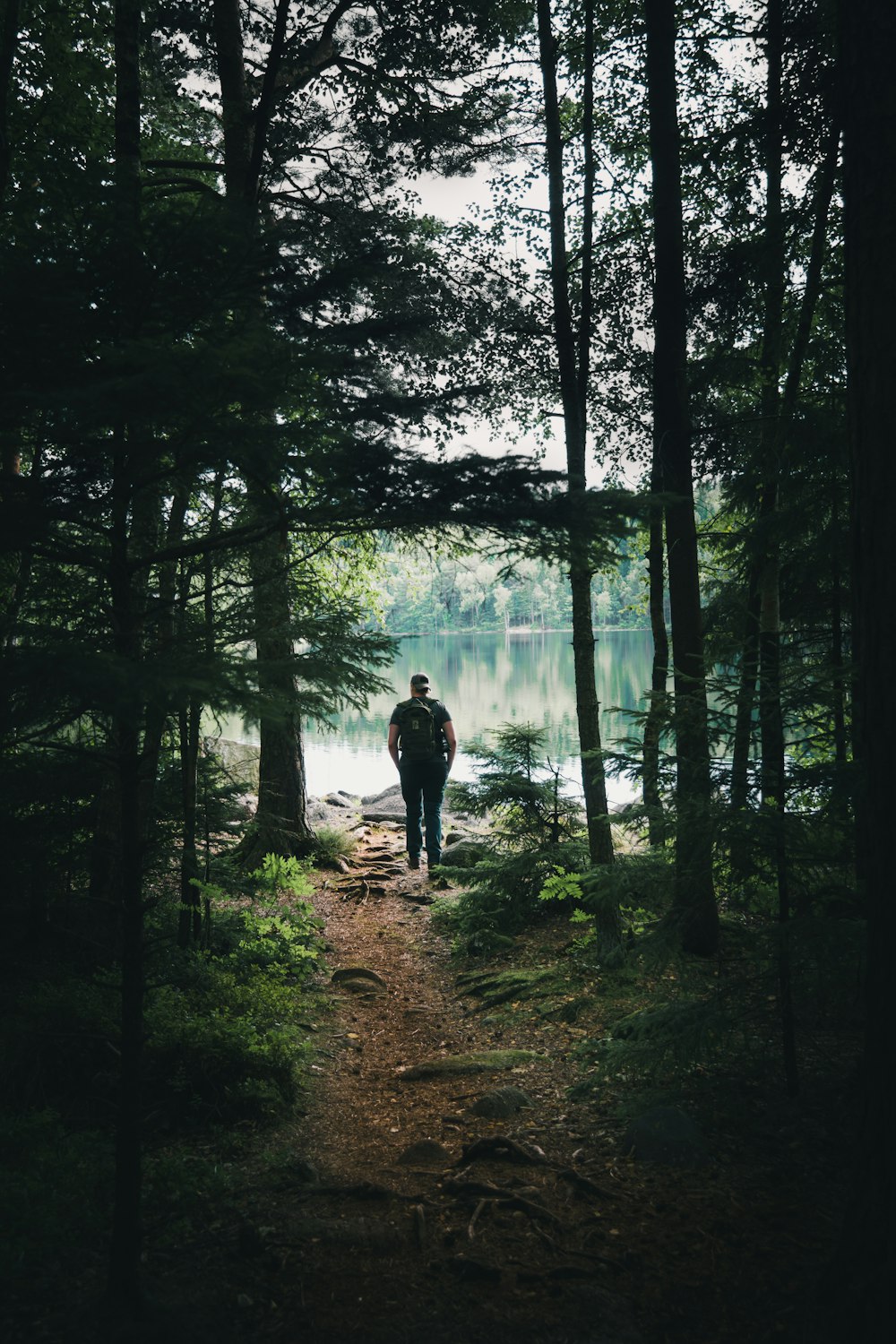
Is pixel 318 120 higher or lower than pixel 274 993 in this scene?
higher

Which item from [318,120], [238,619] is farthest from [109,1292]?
[318,120]

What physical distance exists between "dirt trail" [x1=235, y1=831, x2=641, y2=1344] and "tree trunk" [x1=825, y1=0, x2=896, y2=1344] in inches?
36.3

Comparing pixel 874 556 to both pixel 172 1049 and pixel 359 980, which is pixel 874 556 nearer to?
pixel 172 1049

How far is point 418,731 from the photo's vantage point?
31.1ft

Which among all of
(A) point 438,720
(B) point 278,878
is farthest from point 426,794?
(B) point 278,878

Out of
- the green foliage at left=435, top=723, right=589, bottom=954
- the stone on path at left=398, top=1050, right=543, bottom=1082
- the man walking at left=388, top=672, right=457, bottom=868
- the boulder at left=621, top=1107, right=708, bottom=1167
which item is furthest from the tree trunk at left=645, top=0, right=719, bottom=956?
the man walking at left=388, top=672, right=457, bottom=868

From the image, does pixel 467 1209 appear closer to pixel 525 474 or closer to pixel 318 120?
pixel 525 474

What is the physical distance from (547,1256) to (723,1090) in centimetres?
157

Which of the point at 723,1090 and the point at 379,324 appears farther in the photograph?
the point at 723,1090

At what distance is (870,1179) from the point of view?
8.87 ft

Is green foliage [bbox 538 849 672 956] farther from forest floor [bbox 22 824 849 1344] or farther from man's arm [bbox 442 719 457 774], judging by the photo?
man's arm [bbox 442 719 457 774]

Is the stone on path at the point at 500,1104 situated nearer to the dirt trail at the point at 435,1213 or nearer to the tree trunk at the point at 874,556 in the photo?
the dirt trail at the point at 435,1213

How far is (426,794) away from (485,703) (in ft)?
85.8

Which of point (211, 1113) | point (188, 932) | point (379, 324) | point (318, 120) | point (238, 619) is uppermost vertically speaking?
point (318, 120)
